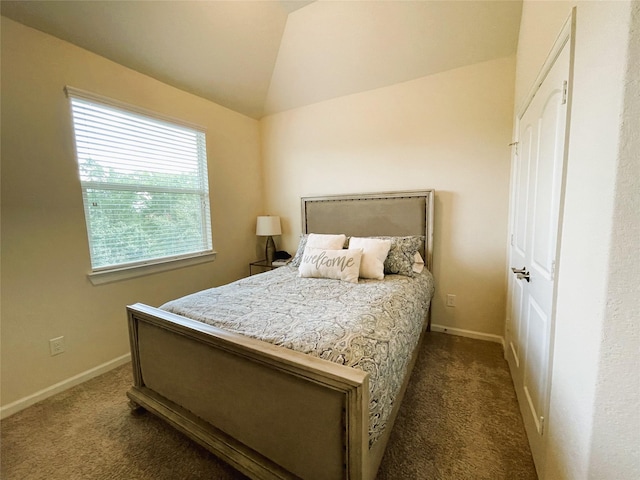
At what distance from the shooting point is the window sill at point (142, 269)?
2135mm

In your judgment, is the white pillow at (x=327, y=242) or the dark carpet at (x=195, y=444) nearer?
the dark carpet at (x=195, y=444)

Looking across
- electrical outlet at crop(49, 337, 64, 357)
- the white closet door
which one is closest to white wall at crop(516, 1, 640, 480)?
the white closet door

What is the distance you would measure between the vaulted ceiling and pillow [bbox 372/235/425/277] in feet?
5.42

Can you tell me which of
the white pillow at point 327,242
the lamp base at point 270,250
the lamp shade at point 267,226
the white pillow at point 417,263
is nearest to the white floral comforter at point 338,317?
the white pillow at point 417,263

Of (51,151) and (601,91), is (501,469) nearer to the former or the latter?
(601,91)

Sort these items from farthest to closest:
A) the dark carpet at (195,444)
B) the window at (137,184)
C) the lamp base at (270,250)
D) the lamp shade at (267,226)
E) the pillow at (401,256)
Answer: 1. the lamp base at (270,250)
2. the lamp shade at (267,226)
3. the pillow at (401,256)
4. the window at (137,184)
5. the dark carpet at (195,444)

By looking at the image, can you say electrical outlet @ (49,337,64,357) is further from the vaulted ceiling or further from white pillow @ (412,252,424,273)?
white pillow @ (412,252,424,273)

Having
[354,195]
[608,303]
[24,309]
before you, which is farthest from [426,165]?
[24,309]

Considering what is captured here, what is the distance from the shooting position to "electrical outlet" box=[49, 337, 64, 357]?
1.91 metres

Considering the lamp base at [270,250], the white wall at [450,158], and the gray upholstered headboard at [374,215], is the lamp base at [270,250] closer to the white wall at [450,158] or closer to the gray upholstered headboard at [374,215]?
the gray upholstered headboard at [374,215]

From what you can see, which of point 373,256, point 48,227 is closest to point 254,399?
point 373,256

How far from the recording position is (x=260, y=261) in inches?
146

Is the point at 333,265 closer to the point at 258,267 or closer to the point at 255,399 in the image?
the point at 255,399

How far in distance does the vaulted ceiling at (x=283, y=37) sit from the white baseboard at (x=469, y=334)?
8.29 ft
